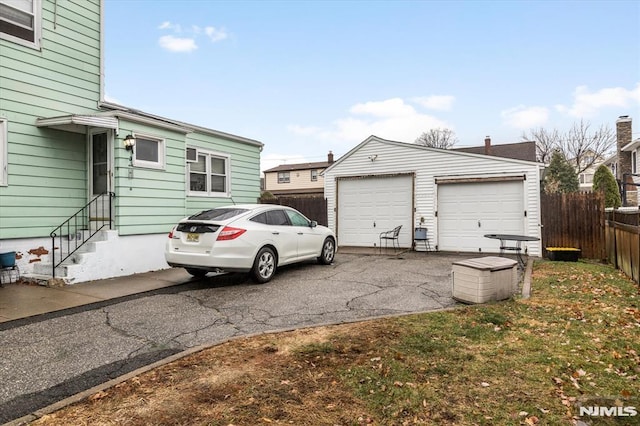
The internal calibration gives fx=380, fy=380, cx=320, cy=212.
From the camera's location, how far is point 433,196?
13.3 meters

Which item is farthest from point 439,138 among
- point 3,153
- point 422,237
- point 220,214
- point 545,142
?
point 3,153

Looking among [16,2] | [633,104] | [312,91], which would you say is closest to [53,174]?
[16,2]

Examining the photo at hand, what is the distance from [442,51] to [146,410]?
49.3ft

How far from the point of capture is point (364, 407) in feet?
8.95

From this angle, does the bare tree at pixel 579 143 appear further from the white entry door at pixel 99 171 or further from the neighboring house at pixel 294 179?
the white entry door at pixel 99 171

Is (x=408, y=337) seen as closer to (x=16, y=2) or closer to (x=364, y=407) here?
(x=364, y=407)

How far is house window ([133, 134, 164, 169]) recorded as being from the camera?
28.8ft

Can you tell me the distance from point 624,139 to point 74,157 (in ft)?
92.3

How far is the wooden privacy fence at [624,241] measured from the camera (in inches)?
291

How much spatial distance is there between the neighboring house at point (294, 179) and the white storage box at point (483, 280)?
34.3 meters

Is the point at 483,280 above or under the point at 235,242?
under

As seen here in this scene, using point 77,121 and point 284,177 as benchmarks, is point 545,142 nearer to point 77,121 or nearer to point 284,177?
point 284,177

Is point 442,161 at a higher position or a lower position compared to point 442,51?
lower

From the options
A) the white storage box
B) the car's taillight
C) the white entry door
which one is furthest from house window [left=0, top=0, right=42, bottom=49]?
the white storage box
